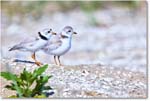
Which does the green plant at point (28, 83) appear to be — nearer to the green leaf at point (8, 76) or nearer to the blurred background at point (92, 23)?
the green leaf at point (8, 76)

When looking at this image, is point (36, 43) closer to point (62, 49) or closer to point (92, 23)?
point (62, 49)

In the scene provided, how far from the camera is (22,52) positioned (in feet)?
11.2

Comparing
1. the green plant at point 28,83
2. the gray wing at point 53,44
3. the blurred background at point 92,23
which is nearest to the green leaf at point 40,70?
the green plant at point 28,83

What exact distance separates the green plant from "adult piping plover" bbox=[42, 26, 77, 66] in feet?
0.49

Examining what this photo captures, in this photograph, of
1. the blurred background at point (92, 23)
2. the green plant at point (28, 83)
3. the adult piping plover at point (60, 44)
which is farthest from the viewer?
the blurred background at point (92, 23)

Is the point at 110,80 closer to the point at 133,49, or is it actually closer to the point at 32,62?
the point at 32,62

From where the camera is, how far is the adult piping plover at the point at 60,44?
10.9 feet

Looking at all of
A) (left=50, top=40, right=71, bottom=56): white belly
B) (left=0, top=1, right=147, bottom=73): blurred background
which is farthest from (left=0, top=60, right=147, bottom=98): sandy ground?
(left=0, top=1, right=147, bottom=73): blurred background

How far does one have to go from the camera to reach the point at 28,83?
3.19m

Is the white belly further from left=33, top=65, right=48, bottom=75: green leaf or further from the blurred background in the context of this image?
the blurred background

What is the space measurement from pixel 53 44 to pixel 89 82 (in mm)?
201

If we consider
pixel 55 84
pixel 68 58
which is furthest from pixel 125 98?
pixel 68 58

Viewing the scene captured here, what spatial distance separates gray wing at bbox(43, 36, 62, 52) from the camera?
3.34m

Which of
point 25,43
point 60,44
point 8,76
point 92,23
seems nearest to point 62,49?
point 60,44
